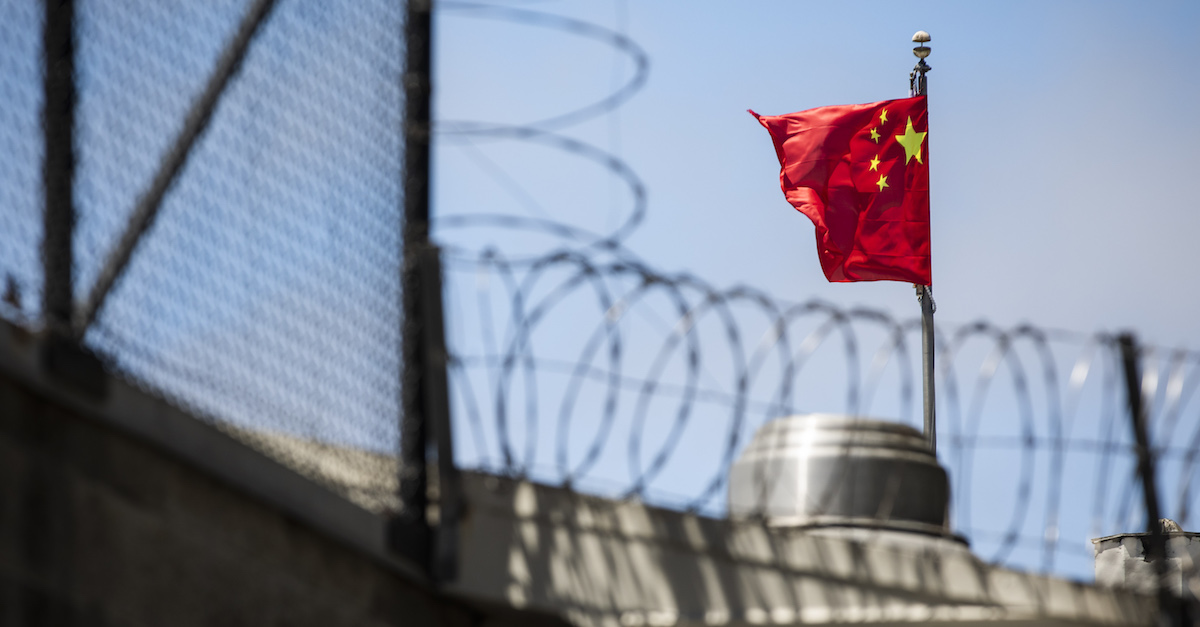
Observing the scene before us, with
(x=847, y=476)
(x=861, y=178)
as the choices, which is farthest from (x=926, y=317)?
(x=847, y=476)

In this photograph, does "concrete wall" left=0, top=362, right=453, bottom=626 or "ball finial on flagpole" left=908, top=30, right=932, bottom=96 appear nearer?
"concrete wall" left=0, top=362, right=453, bottom=626

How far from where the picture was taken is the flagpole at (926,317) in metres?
10.4

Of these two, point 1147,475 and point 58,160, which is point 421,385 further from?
point 1147,475

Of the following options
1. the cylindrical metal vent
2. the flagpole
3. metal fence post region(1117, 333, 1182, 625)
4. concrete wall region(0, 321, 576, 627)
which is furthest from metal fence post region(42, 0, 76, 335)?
the flagpole

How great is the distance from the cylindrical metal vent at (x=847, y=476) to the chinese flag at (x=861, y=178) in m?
5.61

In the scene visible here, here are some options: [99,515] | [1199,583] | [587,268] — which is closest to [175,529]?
[99,515]

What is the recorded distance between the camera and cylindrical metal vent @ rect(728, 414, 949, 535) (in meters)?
5.39

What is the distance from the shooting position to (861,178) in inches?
441

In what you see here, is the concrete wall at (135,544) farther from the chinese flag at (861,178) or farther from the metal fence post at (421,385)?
the chinese flag at (861,178)

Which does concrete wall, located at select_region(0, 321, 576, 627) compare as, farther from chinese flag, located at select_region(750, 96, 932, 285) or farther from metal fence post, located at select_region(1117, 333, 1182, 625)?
chinese flag, located at select_region(750, 96, 932, 285)

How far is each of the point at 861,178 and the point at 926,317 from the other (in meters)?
1.20

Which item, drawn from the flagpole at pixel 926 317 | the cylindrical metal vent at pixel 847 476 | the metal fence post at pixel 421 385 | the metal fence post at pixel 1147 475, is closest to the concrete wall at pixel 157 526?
the metal fence post at pixel 421 385

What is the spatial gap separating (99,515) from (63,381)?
0.33 m

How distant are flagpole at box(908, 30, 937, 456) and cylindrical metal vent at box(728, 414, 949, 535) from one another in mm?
4220
